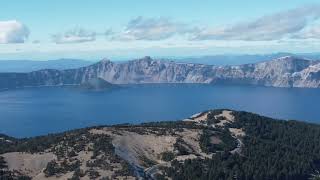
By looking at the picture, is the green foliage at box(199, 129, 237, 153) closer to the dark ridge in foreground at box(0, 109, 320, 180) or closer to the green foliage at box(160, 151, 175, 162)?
the dark ridge in foreground at box(0, 109, 320, 180)

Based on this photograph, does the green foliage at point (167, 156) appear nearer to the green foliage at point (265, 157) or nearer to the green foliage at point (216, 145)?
the green foliage at point (265, 157)

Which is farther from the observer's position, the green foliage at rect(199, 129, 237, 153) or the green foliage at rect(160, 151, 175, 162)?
the green foliage at rect(199, 129, 237, 153)

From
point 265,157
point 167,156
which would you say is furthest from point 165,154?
point 265,157

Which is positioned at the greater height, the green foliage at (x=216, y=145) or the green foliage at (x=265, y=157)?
the green foliage at (x=216, y=145)

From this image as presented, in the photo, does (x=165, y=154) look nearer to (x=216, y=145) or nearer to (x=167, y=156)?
(x=167, y=156)

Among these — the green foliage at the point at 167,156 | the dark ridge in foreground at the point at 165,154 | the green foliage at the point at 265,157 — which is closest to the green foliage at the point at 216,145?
the dark ridge in foreground at the point at 165,154

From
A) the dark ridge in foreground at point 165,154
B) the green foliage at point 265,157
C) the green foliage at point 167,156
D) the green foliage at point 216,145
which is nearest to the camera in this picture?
the dark ridge in foreground at point 165,154

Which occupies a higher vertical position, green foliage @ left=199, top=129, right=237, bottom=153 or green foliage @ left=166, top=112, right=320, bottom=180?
green foliage @ left=199, top=129, right=237, bottom=153

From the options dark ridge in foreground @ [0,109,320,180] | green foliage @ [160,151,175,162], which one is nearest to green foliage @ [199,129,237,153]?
dark ridge in foreground @ [0,109,320,180]
